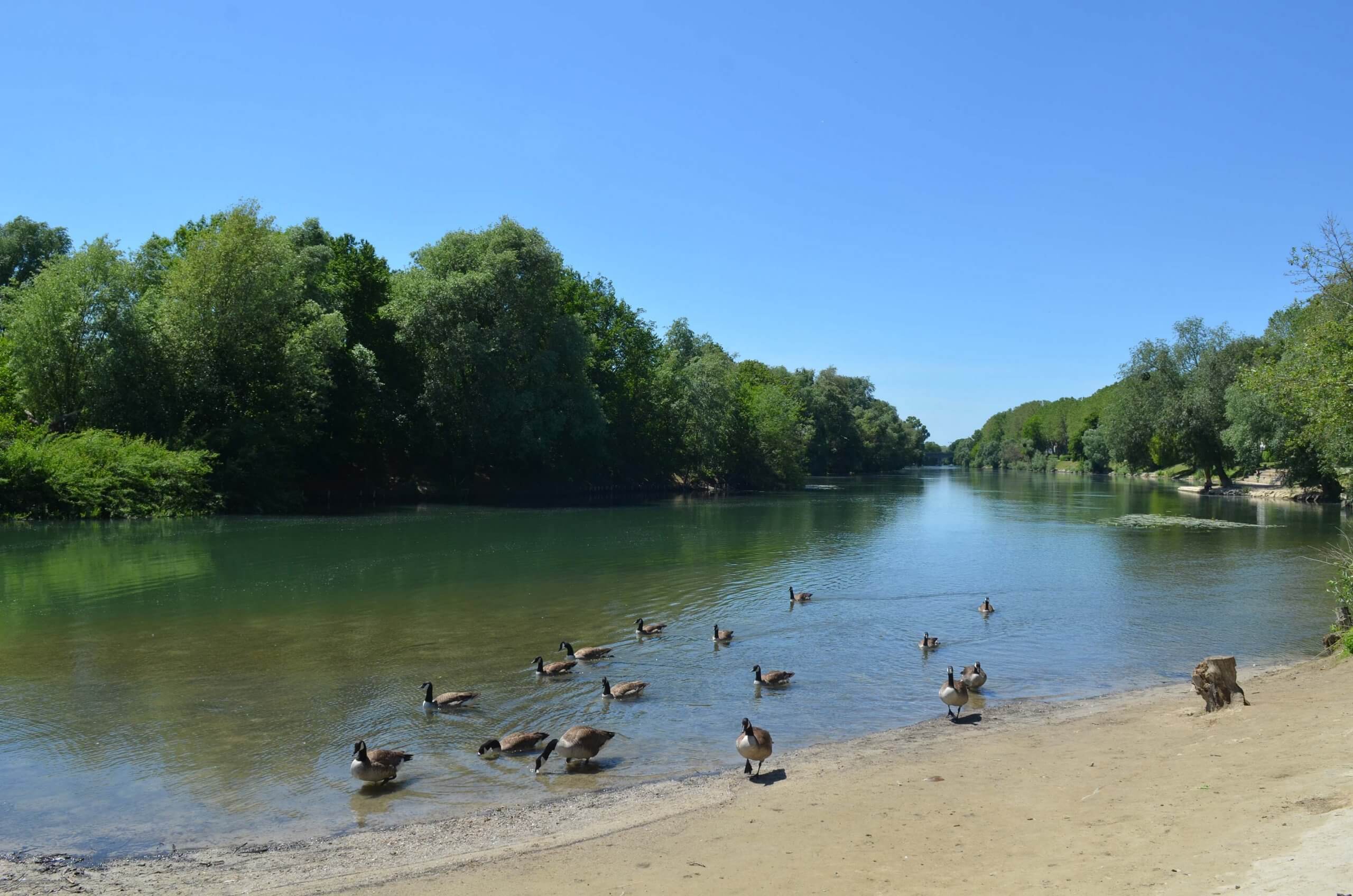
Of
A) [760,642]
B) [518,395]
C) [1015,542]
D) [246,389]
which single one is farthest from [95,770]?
[518,395]

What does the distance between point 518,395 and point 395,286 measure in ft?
42.0

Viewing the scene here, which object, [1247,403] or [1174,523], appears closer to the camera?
[1174,523]

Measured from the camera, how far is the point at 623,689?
53.2 ft

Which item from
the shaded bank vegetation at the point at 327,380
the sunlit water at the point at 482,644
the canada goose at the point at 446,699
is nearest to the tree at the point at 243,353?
the shaded bank vegetation at the point at 327,380

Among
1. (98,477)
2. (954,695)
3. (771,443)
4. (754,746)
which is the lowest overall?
(954,695)

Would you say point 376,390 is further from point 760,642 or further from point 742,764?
point 742,764

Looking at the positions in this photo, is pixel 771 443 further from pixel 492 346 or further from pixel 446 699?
pixel 446 699

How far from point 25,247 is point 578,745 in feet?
293

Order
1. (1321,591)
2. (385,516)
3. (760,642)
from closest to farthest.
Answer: (760,642) < (1321,591) < (385,516)

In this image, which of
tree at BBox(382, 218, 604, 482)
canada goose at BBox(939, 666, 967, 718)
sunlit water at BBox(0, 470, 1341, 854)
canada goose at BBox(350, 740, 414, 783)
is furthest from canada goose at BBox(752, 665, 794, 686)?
tree at BBox(382, 218, 604, 482)

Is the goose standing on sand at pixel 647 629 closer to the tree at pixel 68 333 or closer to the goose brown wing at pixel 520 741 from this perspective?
the goose brown wing at pixel 520 741

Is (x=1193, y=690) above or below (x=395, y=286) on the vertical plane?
below

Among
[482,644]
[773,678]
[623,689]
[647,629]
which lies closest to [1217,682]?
[773,678]

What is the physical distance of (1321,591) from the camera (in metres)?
27.5
